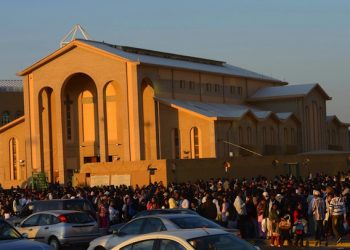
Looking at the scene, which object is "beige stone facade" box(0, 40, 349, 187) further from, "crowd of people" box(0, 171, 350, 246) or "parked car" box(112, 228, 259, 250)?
"parked car" box(112, 228, 259, 250)

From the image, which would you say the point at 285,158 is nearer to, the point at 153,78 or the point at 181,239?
the point at 153,78

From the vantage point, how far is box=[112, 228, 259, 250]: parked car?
11906mm

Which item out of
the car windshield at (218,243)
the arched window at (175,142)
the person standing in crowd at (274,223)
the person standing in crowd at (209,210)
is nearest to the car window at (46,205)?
the person standing in crowd at (209,210)

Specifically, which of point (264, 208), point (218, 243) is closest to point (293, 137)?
point (264, 208)

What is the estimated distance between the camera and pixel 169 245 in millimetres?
12273

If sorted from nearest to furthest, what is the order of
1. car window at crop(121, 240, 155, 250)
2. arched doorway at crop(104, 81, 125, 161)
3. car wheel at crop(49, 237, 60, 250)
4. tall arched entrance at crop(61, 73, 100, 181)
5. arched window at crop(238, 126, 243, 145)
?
car window at crop(121, 240, 155, 250) < car wheel at crop(49, 237, 60, 250) < arched window at crop(238, 126, 243, 145) < arched doorway at crop(104, 81, 125, 161) < tall arched entrance at crop(61, 73, 100, 181)

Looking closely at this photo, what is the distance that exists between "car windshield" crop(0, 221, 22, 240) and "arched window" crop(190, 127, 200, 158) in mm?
41715

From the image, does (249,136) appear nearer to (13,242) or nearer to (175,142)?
(175,142)

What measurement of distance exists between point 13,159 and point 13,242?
52368mm

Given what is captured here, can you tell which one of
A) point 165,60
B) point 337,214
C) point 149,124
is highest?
point 165,60

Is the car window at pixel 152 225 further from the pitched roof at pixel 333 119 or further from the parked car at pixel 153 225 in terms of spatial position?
the pitched roof at pixel 333 119

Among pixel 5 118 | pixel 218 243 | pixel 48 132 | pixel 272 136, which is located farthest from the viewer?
pixel 5 118

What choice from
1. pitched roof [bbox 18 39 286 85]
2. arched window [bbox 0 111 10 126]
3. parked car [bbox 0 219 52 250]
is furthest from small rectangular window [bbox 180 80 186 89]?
parked car [bbox 0 219 52 250]

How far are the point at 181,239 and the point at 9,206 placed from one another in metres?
24.4
